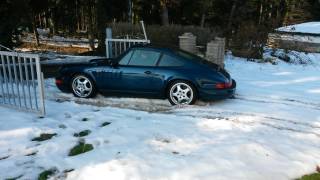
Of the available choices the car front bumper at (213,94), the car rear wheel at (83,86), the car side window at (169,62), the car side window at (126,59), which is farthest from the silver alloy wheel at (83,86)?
the car front bumper at (213,94)

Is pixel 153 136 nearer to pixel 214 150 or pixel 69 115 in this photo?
pixel 214 150

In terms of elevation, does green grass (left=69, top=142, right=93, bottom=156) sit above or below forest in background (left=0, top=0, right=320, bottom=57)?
below

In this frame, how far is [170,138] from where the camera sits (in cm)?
662

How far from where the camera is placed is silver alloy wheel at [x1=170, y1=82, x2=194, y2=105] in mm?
8852

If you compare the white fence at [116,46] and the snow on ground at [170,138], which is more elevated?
the white fence at [116,46]

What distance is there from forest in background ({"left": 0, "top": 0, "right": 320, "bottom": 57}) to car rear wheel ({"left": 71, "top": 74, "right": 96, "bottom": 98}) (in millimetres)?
9469

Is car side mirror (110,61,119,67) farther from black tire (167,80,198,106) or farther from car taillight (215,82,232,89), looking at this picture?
car taillight (215,82,232,89)

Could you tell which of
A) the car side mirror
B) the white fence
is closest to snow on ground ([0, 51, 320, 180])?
the car side mirror

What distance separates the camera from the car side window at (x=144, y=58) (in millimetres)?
9133

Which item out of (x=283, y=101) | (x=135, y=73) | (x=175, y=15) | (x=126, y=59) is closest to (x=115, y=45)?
(x=126, y=59)

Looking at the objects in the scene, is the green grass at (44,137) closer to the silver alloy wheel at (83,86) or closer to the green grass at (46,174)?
the green grass at (46,174)

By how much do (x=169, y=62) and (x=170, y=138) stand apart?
2.80 meters

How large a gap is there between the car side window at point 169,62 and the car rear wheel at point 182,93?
0.43 m

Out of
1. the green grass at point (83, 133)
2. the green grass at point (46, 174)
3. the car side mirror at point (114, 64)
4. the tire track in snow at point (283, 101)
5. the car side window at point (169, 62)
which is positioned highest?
the car side window at point (169, 62)
